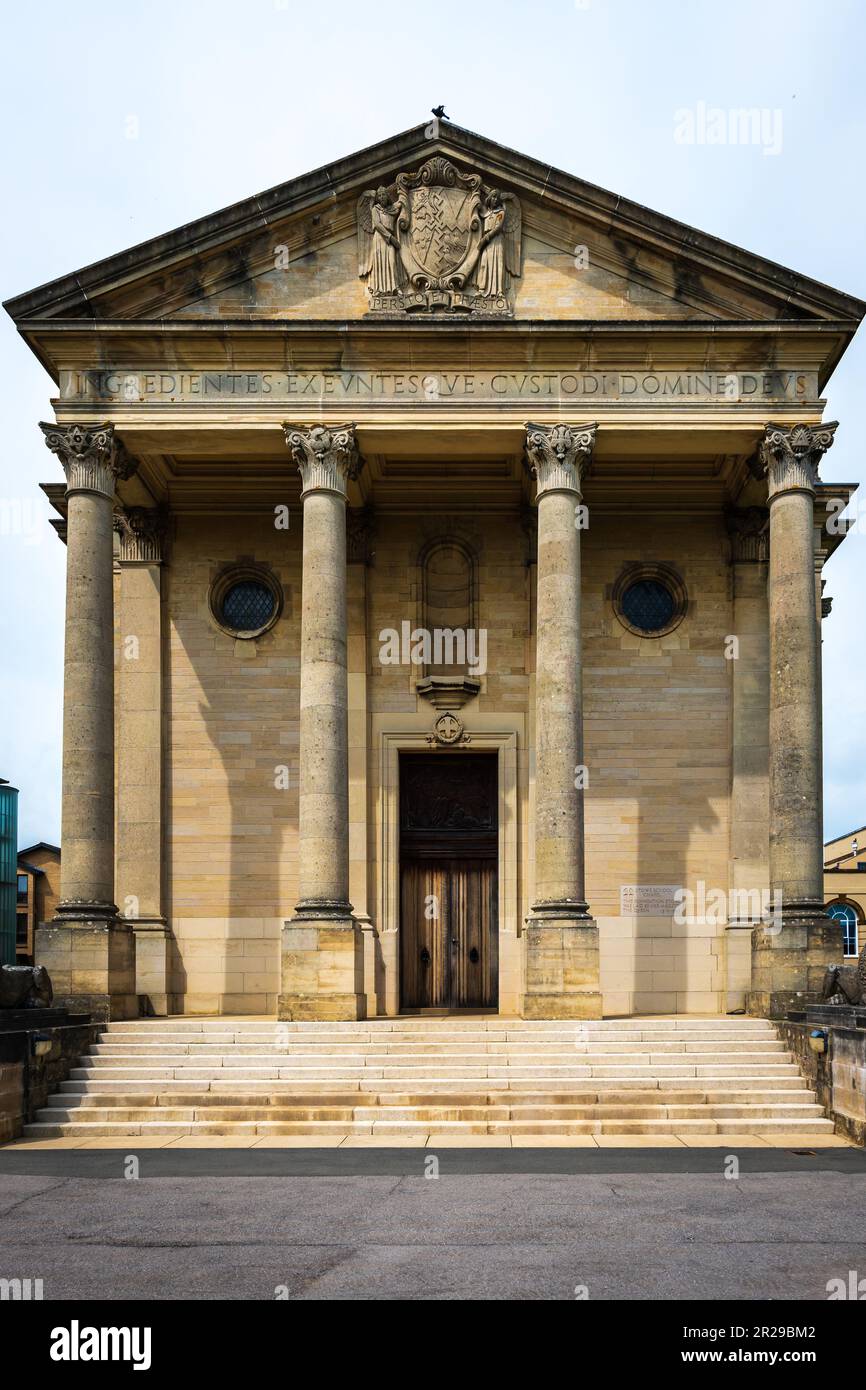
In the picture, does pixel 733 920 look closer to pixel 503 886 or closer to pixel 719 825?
pixel 719 825

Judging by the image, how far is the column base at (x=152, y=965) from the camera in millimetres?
28344

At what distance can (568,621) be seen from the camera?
25594mm

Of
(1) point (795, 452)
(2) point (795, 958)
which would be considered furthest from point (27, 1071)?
(1) point (795, 452)

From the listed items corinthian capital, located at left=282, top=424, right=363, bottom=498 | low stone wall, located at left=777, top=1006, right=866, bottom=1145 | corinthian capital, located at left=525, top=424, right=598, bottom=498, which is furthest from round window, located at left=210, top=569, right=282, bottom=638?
low stone wall, located at left=777, top=1006, right=866, bottom=1145

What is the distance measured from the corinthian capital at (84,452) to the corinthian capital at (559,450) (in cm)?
736

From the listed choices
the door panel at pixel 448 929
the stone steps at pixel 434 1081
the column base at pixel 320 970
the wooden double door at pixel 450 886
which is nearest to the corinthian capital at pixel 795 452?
the wooden double door at pixel 450 886

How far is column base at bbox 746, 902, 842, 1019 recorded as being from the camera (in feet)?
79.1

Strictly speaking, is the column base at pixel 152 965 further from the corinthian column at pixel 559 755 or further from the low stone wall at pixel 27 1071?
the corinthian column at pixel 559 755

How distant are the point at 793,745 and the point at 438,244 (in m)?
10.7

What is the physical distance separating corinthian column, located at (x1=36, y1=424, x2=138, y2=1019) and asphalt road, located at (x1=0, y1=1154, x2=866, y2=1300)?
337 inches

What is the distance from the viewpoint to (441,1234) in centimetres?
1208

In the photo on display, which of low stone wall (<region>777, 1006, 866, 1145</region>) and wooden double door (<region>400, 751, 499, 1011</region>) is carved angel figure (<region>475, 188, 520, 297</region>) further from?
low stone wall (<region>777, 1006, 866, 1145</region>)

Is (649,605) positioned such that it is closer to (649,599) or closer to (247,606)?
(649,599)
